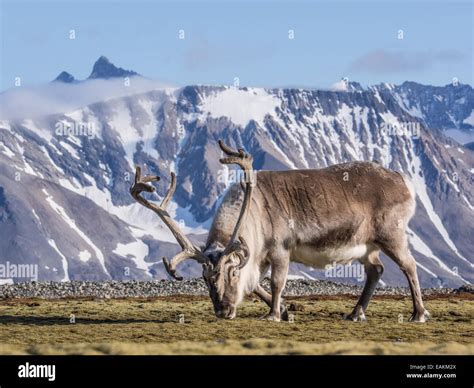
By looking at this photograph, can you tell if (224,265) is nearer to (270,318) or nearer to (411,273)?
(270,318)

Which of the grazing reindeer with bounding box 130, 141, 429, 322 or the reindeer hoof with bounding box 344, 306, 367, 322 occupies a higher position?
the grazing reindeer with bounding box 130, 141, 429, 322

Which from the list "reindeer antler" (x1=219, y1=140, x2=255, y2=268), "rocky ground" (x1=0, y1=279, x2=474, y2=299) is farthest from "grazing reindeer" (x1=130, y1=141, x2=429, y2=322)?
"rocky ground" (x1=0, y1=279, x2=474, y2=299)

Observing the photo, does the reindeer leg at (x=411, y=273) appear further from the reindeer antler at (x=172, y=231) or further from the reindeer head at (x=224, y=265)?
the reindeer antler at (x=172, y=231)

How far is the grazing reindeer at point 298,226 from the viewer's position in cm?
3092

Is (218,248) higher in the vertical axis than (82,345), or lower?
higher

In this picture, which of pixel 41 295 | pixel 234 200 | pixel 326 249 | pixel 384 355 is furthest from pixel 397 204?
pixel 41 295

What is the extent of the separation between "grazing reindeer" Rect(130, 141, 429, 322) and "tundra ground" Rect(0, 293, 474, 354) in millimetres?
1282

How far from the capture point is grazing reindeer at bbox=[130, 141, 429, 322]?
30922mm

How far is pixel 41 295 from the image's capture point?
53.2 meters

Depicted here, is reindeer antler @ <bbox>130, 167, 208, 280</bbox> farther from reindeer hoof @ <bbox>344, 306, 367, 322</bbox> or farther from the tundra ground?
reindeer hoof @ <bbox>344, 306, 367, 322</bbox>
